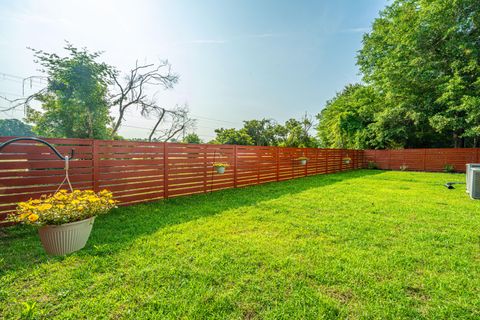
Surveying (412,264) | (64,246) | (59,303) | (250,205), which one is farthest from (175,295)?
(250,205)

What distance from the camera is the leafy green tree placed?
3209 cm

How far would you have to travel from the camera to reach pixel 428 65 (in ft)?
39.0

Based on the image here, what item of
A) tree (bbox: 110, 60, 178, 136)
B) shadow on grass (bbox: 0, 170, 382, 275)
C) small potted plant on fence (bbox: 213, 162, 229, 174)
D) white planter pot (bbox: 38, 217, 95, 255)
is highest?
tree (bbox: 110, 60, 178, 136)

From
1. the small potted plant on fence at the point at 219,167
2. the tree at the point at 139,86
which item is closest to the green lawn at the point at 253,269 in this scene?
the small potted plant on fence at the point at 219,167

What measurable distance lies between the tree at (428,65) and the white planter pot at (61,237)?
14.9 meters

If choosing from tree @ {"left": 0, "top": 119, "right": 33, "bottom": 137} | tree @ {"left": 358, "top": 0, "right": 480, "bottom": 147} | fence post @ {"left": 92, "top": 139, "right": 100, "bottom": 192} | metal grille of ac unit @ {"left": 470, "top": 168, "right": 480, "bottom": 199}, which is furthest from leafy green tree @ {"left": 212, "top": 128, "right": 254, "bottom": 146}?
fence post @ {"left": 92, "top": 139, "right": 100, "bottom": 192}

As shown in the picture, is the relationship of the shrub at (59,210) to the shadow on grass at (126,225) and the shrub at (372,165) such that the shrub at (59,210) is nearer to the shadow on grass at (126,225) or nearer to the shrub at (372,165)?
the shadow on grass at (126,225)

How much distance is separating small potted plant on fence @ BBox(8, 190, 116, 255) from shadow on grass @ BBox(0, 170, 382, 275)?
12 centimetres

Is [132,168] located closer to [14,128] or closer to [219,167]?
[219,167]

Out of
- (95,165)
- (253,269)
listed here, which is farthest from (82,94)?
(253,269)

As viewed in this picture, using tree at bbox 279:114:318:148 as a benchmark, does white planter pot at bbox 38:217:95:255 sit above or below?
below

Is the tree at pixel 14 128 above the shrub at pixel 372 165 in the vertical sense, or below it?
above

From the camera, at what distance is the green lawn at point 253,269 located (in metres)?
1.53

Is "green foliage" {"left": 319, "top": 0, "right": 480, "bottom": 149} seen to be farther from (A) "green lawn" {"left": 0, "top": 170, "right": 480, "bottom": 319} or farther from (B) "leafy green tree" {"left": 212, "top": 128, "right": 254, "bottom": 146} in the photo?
(B) "leafy green tree" {"left": 212, "top": 128, "right": 254, "bottom": 146}
